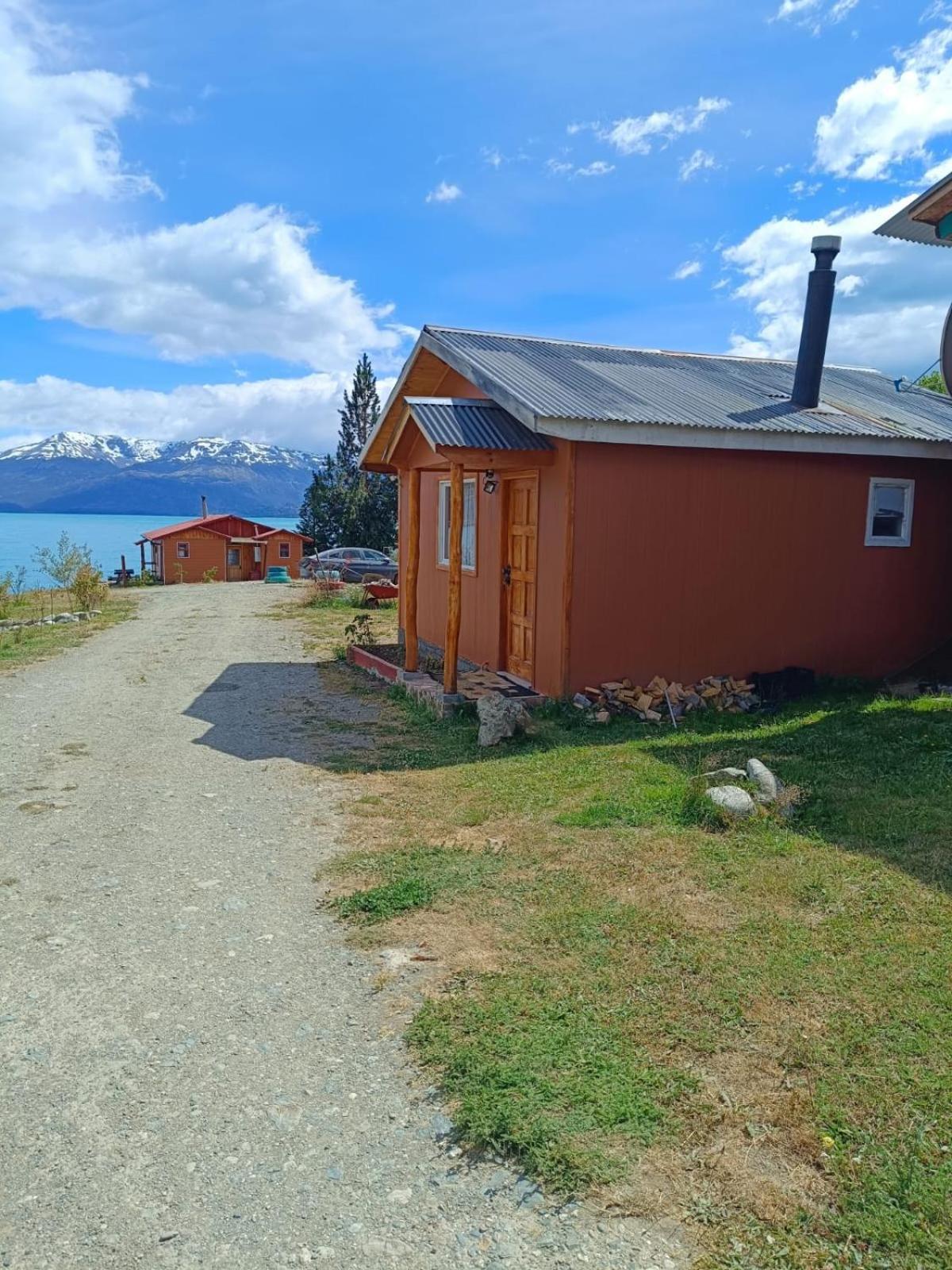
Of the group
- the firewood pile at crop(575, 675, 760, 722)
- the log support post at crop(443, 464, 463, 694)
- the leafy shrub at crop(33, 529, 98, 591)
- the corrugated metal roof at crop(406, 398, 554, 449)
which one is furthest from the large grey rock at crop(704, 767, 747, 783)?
the leafy shrub at crop(33, 529, 98, 591)

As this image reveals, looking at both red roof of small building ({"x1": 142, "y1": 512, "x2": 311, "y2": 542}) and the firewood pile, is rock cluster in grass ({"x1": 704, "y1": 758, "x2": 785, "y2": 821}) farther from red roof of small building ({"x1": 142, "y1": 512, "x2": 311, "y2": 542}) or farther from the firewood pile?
red roof of small building ({"x1": 142, "y1": 512, "x2": 311, "y2": 542})

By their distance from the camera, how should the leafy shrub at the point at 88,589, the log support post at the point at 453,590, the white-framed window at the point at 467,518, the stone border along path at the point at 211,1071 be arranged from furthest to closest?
the leafy shrub at the point at 88,589
the white-framed window at the point at 467,518
the log support post at the point at 453,590
the stone border along path at the point at 211,1071

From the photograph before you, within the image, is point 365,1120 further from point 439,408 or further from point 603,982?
point 439,408

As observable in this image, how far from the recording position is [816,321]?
35.9ft

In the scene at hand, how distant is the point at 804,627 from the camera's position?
403 inches

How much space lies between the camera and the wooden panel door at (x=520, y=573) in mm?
9781

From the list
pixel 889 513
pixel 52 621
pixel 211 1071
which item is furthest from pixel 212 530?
pixel 211 1071

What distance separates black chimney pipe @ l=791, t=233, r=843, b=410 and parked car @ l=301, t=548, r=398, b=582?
72.7 ft

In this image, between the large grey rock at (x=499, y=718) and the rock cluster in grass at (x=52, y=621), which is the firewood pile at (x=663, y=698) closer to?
the large grey rock at (x=499, y=718)

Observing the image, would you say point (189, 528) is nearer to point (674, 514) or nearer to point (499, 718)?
point (674, 514)

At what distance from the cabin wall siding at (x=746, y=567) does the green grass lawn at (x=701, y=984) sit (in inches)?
98.9

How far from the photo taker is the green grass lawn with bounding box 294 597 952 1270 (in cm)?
272

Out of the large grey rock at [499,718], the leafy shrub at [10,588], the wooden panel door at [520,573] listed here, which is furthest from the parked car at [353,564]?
the large grey rock at [499,718]

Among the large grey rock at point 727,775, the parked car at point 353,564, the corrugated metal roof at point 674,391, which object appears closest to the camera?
the large grey rock at point 727,775
